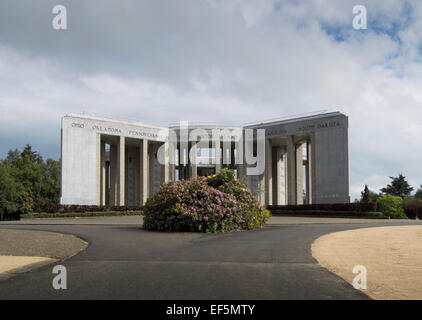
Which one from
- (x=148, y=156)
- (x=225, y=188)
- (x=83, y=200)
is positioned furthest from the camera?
(x=148, y=156)

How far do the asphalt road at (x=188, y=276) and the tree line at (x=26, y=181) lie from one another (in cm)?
3737

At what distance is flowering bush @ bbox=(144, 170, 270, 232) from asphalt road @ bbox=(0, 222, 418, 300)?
7.05 meters

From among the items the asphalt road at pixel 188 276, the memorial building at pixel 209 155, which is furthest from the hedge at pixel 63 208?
the asphalt road at pixel 188 276

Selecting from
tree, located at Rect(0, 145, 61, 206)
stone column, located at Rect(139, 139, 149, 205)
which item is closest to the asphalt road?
stone column, located at Rect(139, 139, 149, 205)

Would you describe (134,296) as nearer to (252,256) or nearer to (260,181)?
(252,256)

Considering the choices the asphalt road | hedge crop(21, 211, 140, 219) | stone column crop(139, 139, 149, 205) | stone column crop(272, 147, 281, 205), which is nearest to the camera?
the asphalt road

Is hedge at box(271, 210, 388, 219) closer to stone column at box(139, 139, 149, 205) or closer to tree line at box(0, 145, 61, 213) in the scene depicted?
stone column at box(139, 139, 149, 205)

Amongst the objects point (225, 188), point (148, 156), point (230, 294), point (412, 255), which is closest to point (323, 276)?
point (230, 294)

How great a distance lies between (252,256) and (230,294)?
4.21 metres

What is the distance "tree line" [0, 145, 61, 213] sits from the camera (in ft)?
159

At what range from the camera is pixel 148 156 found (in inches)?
2116

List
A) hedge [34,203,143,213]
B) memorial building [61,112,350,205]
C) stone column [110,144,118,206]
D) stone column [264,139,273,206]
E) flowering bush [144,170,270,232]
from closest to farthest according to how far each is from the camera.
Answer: flowering bush [144,170,270,232], hedge [34,203,143,213], memorial building [61,112,350,205], stone column [110,144,118,206], stone column [264,139,273,206]

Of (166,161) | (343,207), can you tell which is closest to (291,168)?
(343,207)

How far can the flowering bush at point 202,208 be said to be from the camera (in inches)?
740
